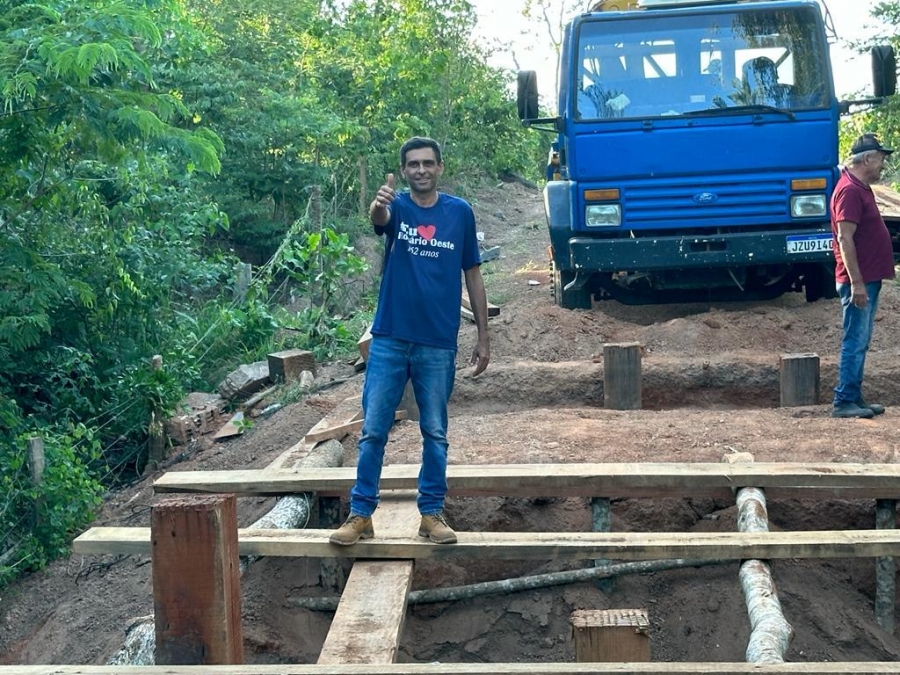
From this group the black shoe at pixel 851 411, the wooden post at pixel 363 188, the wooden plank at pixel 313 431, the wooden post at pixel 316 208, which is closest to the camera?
the wooden plank at pixel 313 431

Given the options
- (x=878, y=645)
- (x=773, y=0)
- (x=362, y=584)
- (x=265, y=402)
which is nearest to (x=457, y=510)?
(x=362, y=584)

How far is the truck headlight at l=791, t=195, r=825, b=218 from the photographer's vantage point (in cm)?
887

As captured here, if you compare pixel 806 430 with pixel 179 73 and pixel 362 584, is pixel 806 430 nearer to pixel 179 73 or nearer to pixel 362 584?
pixel 362 584

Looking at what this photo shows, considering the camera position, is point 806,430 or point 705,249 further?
point 705,249

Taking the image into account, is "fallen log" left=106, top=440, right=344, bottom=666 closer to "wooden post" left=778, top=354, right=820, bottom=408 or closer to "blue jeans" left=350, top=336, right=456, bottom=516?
"blue jeans" left=350, top=336, right=456, bottom=516

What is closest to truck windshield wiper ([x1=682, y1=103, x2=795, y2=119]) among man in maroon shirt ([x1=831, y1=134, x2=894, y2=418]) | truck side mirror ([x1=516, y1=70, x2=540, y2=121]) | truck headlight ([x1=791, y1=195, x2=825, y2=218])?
truck headlight ([x1=791, y1=195, x2=825, y2=218])

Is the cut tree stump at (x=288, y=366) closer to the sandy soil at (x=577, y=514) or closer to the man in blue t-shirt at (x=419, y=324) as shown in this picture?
the sandy soil at (x=577, y=514)

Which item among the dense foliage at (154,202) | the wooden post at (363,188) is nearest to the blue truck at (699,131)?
the dense foliage at (154,202)

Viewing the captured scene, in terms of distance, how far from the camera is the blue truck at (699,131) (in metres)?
8.78

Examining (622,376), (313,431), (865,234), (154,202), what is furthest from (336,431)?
(154,202)

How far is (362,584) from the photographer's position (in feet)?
12.6

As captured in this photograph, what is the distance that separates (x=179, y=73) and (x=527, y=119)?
7559 mm

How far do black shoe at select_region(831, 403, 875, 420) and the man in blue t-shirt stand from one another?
3350 millimetres

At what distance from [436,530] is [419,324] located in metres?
0.82
